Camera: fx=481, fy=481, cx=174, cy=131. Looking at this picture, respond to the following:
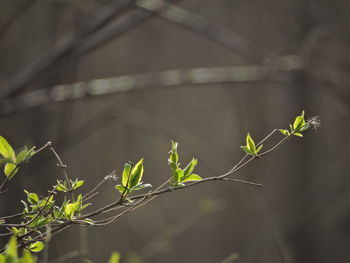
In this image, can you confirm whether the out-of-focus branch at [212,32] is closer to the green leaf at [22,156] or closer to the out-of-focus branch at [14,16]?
the out-of-focus branch at [14,16]

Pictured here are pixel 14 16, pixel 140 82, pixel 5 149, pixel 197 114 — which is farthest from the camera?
pixel 197 114

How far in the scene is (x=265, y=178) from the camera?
147 inches

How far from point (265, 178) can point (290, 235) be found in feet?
3.41

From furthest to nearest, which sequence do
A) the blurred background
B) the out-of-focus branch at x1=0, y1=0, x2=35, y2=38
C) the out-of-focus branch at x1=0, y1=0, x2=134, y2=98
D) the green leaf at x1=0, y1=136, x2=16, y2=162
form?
1. the blurred background
2. the out-of-focus branch at x1=0, y1=0, x2=134, y2=98
3. the out-of-focus branch at x1=0, y1=0, x2=35, y2=38
4. the green leaf at x1=0, y1=136, x2=16, y2=162

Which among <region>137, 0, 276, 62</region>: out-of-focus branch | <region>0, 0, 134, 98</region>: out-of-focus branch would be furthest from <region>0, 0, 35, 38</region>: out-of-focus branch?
<region>137, 0, 276, 62</region>: out-of-focus branch

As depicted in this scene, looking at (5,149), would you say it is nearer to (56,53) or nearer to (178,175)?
(178,175)

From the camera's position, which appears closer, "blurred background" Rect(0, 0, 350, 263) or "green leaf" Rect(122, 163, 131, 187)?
"green leaf" Rect(122, 163, 131, 187)

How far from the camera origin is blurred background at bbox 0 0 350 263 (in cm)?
135

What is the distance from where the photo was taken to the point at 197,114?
4.59 meters

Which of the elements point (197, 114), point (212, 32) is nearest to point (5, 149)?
point (212, 32)

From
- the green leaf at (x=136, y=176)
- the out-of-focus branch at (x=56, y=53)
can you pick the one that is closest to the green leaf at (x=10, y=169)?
the green leaf at (x=136, y=176)

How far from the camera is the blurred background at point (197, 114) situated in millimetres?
1354

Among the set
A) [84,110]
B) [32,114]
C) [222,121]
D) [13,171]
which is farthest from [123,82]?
[222,121]

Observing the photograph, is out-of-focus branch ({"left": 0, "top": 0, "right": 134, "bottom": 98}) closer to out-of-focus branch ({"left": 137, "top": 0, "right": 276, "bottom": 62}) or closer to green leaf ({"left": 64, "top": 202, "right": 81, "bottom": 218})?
out-of-focus branch ({"left": 137, "top": 0, "right": 276, "bottom": 62})
